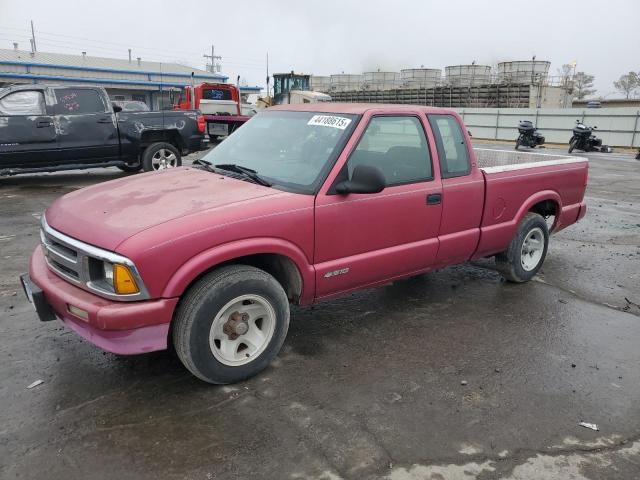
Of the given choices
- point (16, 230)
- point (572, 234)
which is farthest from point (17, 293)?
point (572, 234)

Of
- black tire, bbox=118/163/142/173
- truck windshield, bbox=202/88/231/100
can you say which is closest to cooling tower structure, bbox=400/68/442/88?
truck windshield, bbox=202/88/231/100

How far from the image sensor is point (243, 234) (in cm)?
314

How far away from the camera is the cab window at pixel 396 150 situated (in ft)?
12.8

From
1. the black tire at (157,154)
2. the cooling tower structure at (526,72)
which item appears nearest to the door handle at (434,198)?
the black tire at (157,154)

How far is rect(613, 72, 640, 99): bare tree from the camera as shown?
246 feet

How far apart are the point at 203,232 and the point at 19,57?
151 ft

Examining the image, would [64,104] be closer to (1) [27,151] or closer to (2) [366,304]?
(1) [27,151]

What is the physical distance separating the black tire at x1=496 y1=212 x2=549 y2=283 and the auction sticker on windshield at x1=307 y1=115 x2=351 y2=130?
7.44 feet

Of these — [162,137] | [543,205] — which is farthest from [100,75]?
[543,205]

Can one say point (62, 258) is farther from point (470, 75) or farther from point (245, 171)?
point (470, 75)

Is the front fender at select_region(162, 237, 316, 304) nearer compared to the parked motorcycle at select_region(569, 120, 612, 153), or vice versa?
the front fender at select_region(162, 237, 316, 304)

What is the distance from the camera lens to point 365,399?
3.17 meters

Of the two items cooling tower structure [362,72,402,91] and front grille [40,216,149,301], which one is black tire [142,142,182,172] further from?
cooling tower structure [362,72,402,91]

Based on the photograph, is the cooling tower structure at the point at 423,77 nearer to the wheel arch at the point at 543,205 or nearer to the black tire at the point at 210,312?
the wheel arch at the point at 543,205
